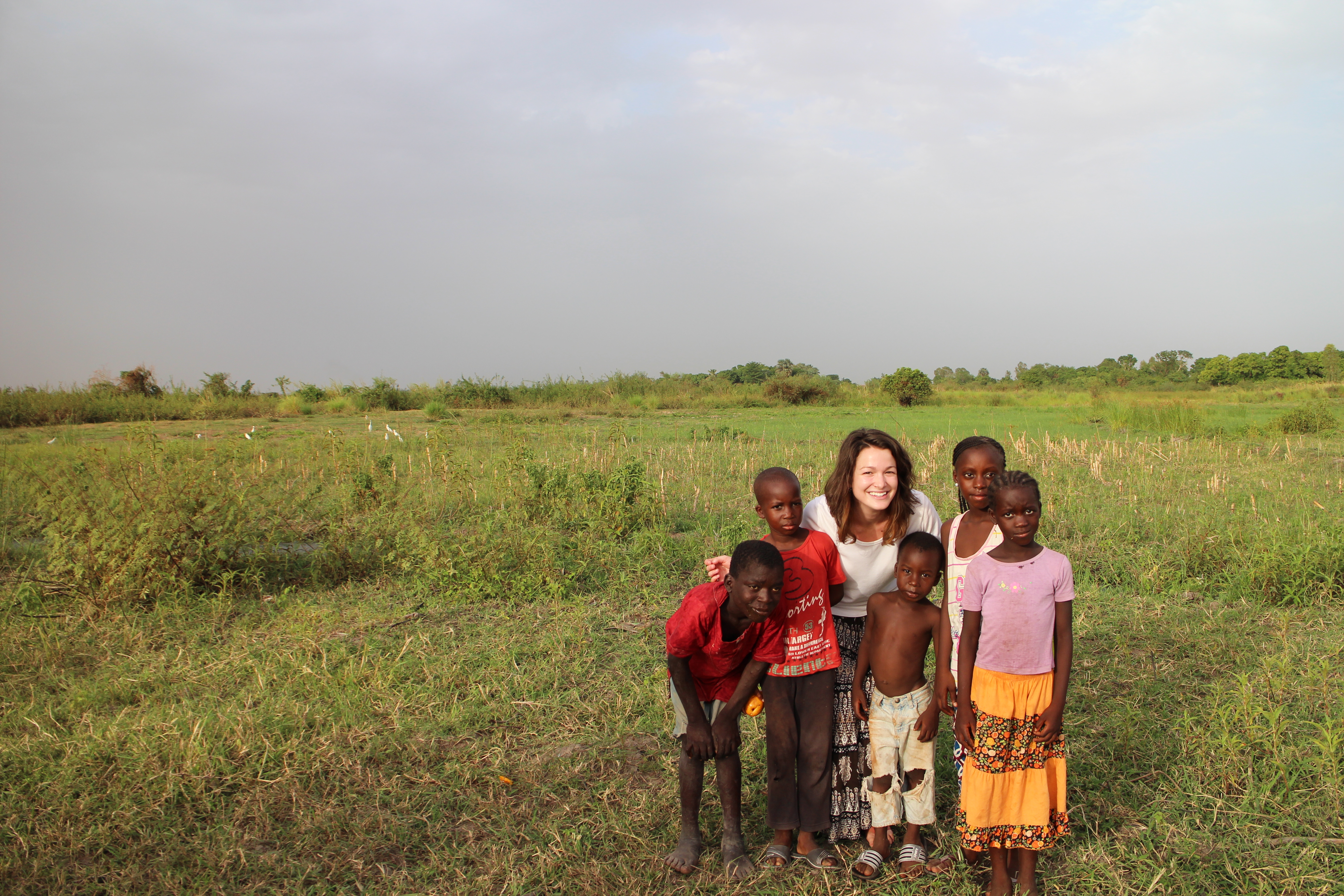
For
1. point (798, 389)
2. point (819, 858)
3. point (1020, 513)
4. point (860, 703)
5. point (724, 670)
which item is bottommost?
point (819, 858)

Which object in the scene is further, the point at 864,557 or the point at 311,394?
the point at 311,394

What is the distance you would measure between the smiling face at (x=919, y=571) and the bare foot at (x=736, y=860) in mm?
964

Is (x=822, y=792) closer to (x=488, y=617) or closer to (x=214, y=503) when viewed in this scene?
(x=488, y=617)

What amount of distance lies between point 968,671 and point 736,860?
0.94 metres

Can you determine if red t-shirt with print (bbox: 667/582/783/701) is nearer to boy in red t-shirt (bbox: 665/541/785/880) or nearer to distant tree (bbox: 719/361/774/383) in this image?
boy in red t-shirt (bbox: 665/541/785/880)

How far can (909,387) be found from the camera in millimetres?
28547

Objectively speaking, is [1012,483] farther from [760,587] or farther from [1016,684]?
[760,587]

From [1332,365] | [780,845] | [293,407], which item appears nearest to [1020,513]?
[780,845]

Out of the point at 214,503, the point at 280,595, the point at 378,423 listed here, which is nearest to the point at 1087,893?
the point at 280,595

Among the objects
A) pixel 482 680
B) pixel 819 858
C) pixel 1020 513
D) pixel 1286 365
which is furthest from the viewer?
pixel 1286 365

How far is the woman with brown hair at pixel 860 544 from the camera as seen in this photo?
2469mm

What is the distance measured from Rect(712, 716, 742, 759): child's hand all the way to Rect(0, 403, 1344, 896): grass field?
43 centimetres

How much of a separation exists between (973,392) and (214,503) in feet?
101

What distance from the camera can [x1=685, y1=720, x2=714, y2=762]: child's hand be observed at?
7.58 feet
